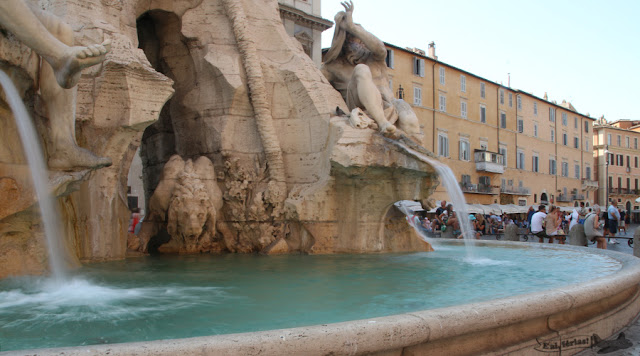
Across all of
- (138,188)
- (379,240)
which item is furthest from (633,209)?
(379,240)

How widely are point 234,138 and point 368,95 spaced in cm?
172

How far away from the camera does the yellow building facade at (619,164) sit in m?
48.4

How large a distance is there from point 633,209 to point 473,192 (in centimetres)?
2627

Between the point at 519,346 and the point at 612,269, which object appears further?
the point at 612,269

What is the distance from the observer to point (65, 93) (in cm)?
475

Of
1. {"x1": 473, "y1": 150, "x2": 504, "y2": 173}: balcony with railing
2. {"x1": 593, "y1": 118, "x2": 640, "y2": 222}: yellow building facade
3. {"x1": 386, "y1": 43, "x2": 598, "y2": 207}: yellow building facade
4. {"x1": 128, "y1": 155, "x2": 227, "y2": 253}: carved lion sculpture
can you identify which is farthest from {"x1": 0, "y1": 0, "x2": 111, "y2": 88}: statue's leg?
{"x1": 593, "y1": 118, "x2": 640, "y2": 222}: yellow building facade

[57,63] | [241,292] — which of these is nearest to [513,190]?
[241,292]

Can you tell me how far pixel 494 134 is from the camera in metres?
35.7

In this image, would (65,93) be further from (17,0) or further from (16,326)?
(16,326)

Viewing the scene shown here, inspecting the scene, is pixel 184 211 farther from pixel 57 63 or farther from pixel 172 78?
pixel 57 63

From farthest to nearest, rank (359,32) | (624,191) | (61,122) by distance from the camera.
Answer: (624,191), (359,32), (61,122)

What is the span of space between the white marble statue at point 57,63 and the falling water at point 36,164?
0.17m

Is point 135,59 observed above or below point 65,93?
above

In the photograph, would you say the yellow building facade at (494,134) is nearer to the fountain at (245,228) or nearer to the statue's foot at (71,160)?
the fountain at (245,228)
